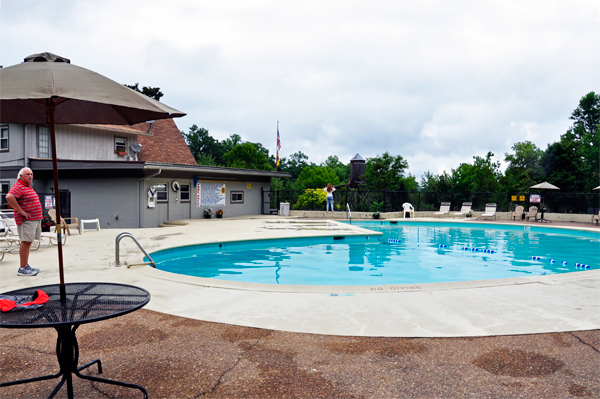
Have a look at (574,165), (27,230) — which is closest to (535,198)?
(574,165)

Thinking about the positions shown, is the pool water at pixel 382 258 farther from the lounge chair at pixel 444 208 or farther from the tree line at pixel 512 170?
the tree line at pixel 512 170

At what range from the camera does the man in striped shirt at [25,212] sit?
19.0 ft

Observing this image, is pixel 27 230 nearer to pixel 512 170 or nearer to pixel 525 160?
pixel 512 170

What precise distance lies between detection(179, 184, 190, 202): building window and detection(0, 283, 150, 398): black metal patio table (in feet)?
52.1

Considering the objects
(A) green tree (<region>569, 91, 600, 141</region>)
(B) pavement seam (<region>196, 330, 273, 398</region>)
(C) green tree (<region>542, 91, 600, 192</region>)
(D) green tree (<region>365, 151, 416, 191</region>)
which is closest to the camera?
(B) pavement seam (<region>196, 330, 273, 398</region>)

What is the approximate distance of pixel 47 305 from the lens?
255 centimetres

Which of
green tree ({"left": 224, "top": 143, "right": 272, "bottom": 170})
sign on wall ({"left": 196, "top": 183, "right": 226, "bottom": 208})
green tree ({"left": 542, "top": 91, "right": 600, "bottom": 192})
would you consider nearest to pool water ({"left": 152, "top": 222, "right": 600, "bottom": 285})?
sign on wall ({"left": 196, "top": 183, "right": 226, "bottom": 208})

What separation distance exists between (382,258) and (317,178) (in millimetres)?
43576

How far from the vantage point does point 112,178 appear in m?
16.1

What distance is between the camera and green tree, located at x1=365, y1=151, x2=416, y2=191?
25.7 meters

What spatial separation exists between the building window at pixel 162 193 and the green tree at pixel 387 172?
569 inches

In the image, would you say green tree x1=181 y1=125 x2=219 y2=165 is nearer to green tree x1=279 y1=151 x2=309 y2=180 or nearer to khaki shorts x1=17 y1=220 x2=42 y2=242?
green tree x1=279 y1=151 x2=309 y2=180

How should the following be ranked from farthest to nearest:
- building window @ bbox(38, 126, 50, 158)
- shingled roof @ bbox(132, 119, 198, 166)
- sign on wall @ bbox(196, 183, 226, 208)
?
shingled roof @ bbox(132, 119, 198, 166) < sign on wall @ bbox(196, 183, 226, 208) < building window @ bbox(38, 126, 50, 158)

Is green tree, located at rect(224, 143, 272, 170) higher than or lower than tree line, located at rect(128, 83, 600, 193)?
higher
